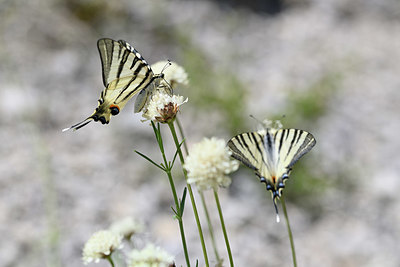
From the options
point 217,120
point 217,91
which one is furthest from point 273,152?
point 217,91

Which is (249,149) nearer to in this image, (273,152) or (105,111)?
(273,152)

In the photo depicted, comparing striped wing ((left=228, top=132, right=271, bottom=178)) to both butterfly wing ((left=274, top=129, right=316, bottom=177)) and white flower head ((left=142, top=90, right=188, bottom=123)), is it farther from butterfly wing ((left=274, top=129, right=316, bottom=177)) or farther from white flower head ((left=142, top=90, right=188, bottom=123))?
white flower head ((left=142, top=90, right=188, bottom=123))

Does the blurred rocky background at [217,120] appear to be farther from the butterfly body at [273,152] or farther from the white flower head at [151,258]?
the butterfly body at [273,152]

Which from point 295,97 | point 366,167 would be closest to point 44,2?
point 295,97

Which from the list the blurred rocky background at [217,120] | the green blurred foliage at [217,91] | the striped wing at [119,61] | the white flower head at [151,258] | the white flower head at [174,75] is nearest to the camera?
the white flower head at [151,258]

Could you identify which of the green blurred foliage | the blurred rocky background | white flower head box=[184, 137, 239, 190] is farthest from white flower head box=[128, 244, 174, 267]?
the green blurred foliage

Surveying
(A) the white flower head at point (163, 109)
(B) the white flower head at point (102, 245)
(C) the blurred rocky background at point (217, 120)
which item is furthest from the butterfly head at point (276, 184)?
(C) the blurred rocky background at point (217, 120)
